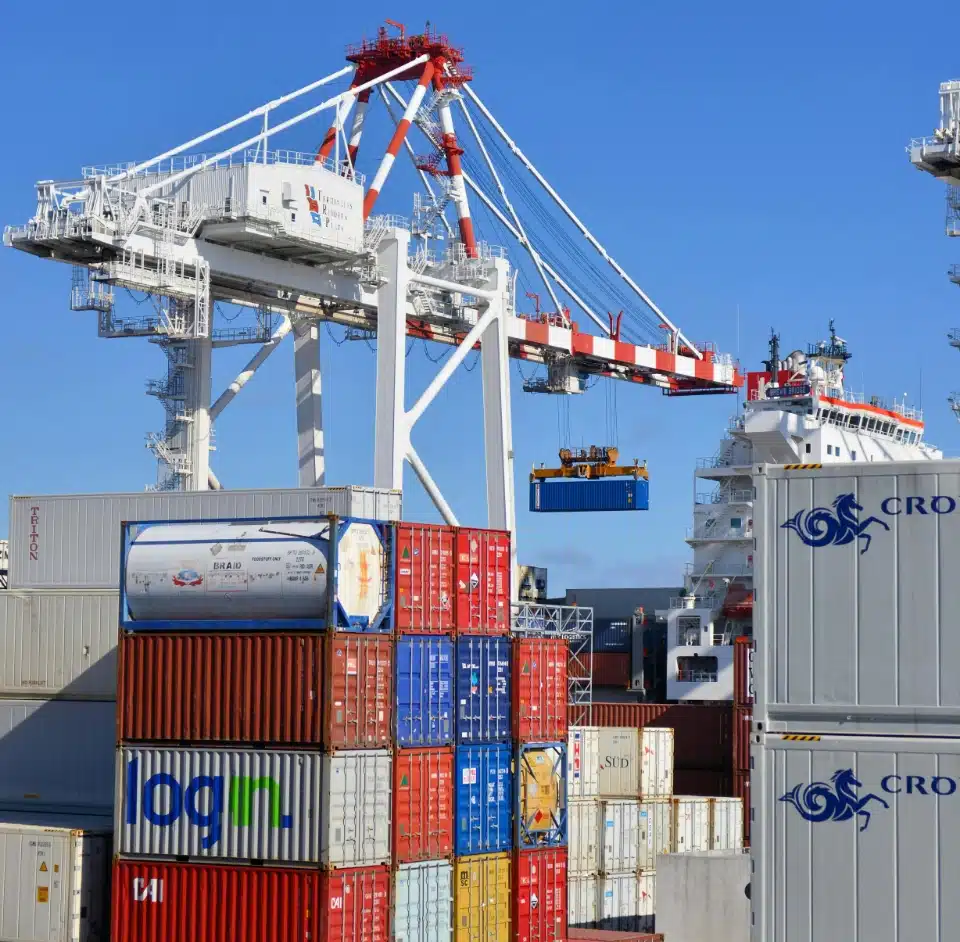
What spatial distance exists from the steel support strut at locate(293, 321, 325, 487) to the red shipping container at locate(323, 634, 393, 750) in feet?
84.8

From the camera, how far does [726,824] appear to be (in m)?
42.8

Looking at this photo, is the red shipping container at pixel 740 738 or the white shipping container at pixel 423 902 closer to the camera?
the white shipping container at pixel 423 902

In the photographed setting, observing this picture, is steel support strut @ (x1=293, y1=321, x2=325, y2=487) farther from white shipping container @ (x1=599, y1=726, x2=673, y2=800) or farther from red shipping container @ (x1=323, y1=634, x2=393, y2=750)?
red shipping container @ (x1=323, y1=634, x2=393, y2=750)

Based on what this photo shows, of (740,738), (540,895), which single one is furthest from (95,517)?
(740,738)

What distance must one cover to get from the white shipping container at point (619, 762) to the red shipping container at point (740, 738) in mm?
5434

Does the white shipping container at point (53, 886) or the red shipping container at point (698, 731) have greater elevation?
the red shipping container at point (698, 731)

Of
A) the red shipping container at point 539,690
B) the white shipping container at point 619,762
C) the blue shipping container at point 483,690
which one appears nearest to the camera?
the blue shipping container at point 483,690

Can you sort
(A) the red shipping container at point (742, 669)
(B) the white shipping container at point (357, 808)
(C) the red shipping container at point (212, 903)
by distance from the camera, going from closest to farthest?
1. (C) the red shipping container at point (212, 903)
2. (B) the white shipping container at point (357, 808)
3. (A) the red shipping container at point (742, 669)

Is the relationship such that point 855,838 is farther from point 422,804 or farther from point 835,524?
point 422,804

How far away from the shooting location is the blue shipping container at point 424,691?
98.1 feet

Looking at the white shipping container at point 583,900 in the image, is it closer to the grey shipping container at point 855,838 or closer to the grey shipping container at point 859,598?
the grey shipping container at point 855,838

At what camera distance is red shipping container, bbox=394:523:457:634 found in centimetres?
3033

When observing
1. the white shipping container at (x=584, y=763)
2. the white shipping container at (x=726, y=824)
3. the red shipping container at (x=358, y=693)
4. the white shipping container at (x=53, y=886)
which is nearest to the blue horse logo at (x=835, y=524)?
the red shipping container at (x=358, y=693)

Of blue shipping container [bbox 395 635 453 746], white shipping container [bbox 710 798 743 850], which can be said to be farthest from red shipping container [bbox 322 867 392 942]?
white shipping container [bbox 710 798 743 850]
